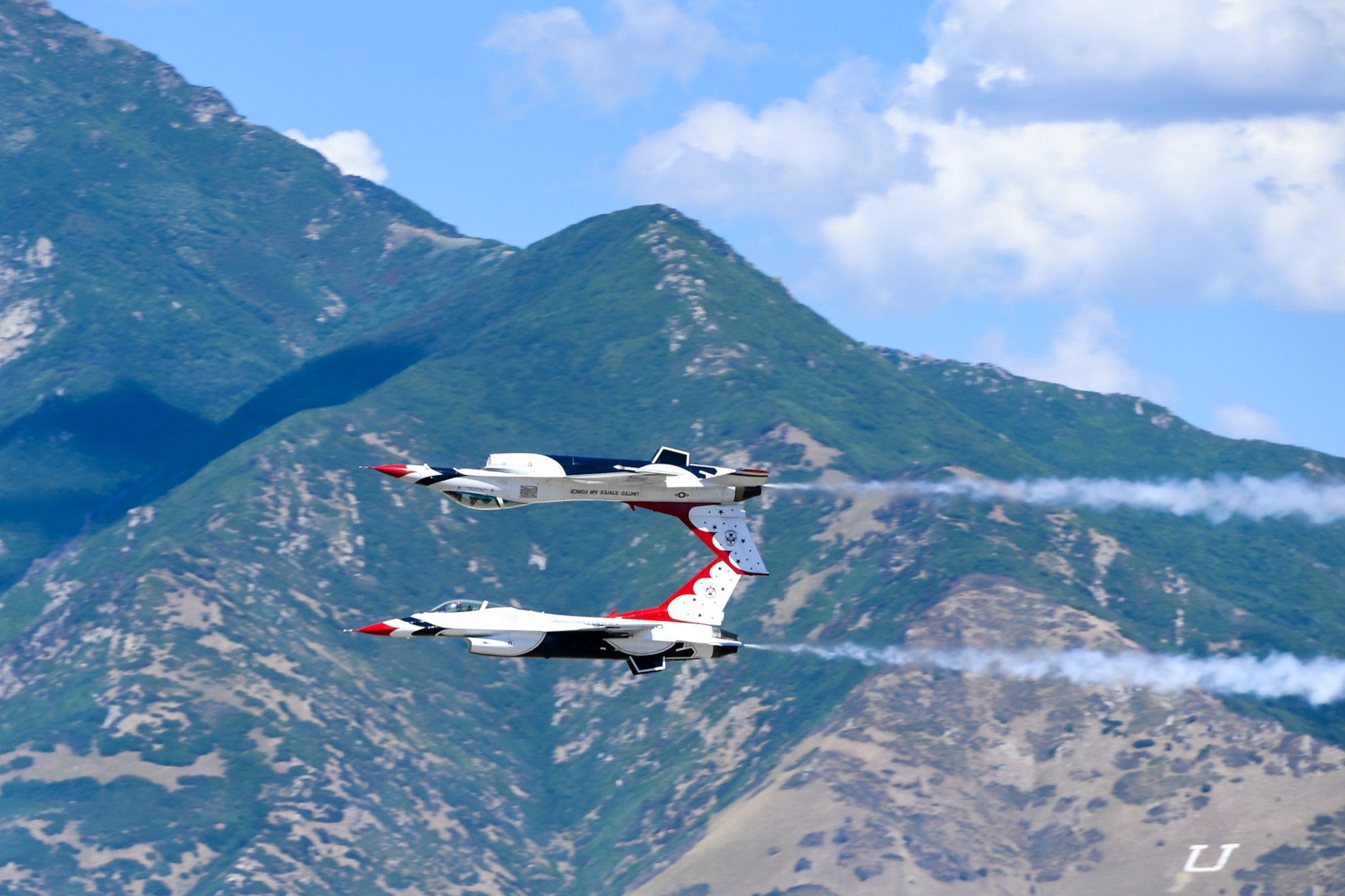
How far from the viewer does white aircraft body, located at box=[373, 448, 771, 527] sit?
12031 cm

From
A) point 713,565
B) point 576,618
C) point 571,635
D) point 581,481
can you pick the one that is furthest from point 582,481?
point 713,565

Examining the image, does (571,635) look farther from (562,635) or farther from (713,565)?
(713,565)

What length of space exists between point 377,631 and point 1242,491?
94.6 meters

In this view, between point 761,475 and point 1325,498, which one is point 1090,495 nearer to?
point 1325,498

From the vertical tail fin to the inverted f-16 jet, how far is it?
4.86ft

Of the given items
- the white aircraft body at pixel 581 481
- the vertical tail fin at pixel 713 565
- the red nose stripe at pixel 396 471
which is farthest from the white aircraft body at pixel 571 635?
the red nose stripe at pixel 396 471

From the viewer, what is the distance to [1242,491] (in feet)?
598

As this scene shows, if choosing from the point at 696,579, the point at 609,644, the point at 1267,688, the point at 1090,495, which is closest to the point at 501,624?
the point at 609,644

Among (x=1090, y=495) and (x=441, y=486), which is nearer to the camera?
(x=441, y=486)

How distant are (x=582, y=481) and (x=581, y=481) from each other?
39 mm

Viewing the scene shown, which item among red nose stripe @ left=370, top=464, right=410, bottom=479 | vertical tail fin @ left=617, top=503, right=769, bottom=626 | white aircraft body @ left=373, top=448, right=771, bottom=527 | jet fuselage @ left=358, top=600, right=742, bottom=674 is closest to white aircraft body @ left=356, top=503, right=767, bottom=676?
jet fuselage @ left=358, top=600, right=742, bottom=674

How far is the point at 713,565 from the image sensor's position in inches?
5143

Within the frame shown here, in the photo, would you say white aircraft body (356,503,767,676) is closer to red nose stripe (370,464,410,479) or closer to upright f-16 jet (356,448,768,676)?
upright f-16 jet (356,448,768,676)

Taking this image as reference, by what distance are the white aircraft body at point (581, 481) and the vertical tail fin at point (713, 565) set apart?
150cm
